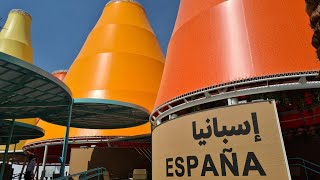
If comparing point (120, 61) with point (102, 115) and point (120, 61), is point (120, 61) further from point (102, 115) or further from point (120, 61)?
point (102, 115)

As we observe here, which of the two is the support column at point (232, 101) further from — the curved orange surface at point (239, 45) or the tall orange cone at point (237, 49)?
the curved orange surface at point (239, 45)

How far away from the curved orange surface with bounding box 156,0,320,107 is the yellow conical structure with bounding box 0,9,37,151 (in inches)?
795

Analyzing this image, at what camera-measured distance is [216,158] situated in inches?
387

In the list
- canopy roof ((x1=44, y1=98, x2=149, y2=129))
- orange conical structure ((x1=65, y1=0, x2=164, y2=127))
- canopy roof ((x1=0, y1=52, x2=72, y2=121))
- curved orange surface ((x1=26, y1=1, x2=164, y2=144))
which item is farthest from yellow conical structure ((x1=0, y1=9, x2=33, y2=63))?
canopy roof ((x1=0, y1=52, x2=72, y2=121))

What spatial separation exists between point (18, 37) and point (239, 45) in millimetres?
25109

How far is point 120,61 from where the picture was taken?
21062 mm

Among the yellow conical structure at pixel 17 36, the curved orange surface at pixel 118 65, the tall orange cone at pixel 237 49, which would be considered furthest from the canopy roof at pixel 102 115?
the yellow conical structure at pixel 17 36

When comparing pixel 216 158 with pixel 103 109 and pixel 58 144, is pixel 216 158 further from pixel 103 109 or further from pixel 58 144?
pixel 58 144

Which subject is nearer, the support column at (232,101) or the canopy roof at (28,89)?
the canopy roof at (28,89)

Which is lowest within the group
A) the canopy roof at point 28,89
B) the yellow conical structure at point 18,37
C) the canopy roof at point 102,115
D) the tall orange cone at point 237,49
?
the canopy roof at point 28,89

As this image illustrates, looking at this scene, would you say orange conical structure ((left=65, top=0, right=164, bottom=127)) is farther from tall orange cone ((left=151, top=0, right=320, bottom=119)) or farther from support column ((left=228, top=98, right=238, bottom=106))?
support column ((left=228, top=98, right=238, bottom=106))

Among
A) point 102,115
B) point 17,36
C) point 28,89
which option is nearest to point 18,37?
point 17,36

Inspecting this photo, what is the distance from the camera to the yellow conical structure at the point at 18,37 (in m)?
27.8

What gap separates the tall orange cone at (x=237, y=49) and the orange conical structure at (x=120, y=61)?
6.52m
